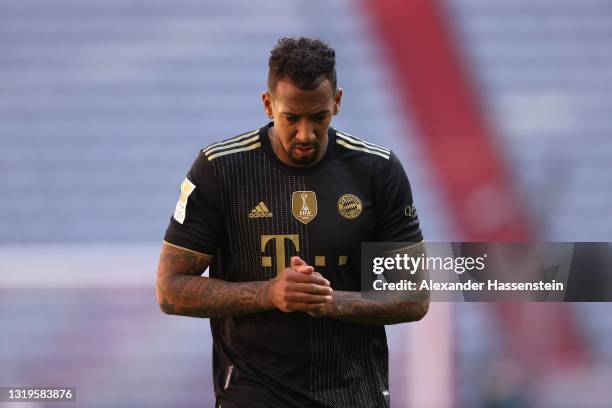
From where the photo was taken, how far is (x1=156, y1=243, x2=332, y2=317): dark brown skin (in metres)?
2.78

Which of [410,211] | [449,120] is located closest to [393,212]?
[410,211]

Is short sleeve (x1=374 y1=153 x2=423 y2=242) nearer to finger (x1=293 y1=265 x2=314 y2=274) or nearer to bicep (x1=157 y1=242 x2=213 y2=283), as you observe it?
finger (x1=293 y1=265 x2=314 y2=274)

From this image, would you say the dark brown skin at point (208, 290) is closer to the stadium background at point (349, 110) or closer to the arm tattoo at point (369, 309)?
the arm tattoo at point (369, 309)

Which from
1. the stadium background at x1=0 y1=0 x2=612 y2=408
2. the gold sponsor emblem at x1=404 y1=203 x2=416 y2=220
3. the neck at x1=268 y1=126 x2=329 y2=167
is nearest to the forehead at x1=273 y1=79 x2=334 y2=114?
the neck at x1=268 y1=126 x2=329 y2=167

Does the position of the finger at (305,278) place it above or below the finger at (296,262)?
below

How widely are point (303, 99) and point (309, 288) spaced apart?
528 mm

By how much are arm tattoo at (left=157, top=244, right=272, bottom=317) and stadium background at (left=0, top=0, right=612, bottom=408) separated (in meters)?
3.43

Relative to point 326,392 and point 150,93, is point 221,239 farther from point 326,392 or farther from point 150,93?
point 150,93

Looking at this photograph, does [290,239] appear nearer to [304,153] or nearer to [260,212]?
[260,212]

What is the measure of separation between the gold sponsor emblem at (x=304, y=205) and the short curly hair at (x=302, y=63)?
1.02 feet

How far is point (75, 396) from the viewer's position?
587 centimetres

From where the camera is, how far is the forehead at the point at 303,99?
292 cm

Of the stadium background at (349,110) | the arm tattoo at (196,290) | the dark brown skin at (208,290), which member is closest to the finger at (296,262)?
the dark brown skin at (208,290)

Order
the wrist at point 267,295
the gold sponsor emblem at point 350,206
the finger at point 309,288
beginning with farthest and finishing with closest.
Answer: the gold sponsor emblem at point 350,206 < the wrist at point 267,295 < the finger at point 309,288
